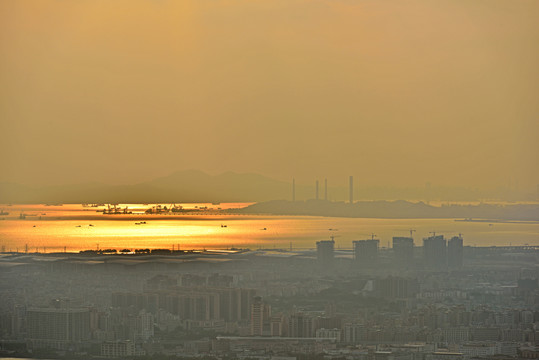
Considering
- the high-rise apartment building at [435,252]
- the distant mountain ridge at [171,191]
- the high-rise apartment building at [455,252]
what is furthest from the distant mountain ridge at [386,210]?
the high-rise apartment building at [435,252]

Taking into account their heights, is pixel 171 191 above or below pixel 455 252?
above

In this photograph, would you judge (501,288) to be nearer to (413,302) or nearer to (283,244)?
(413,302)

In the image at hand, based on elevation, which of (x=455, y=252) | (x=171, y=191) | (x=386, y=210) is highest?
(x=171, y=191)

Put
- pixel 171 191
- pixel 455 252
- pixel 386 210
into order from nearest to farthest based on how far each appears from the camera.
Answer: pixel 455 252 < pixel 171 191 < pixel 386 210

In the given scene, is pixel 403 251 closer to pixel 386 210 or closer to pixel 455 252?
pixel 455 252

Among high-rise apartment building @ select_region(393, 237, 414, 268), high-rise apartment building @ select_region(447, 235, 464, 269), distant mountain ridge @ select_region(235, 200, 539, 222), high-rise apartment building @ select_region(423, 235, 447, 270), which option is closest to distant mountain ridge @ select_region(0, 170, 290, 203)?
distant mountain ridge @ select_region(235, 200, 539, 222)

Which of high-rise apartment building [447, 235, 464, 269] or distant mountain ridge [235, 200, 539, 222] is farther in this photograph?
distant mountain ridge [235, 200, 539, 222]

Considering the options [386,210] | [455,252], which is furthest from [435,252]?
[386,210]

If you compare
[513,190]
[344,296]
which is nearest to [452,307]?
[344,296]

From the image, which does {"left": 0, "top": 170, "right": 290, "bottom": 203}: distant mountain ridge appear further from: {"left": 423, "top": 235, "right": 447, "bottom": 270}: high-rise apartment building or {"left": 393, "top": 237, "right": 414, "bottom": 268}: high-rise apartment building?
{"left": 423, "top": 235, "right": 447, "bottom": 270}: high-rise apartment building
